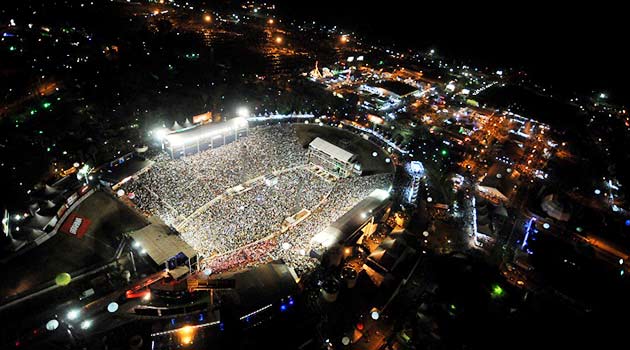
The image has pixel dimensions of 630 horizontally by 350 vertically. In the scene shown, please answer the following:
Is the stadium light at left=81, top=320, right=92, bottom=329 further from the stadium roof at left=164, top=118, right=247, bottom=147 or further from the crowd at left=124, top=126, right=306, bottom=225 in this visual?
the stadium roof at left=164, top=118, right=247, bottom=147

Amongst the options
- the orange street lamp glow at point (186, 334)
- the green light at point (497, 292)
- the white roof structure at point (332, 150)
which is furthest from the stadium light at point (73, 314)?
the green light at point (497, 292)

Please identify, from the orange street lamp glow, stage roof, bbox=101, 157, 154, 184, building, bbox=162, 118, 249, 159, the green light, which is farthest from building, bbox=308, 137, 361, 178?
the orange street lamp glow

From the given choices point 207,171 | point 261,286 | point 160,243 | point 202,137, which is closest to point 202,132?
point 202,137

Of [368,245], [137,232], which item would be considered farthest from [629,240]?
[137,232]

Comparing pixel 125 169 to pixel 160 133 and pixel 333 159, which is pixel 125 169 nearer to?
pixel 160 133

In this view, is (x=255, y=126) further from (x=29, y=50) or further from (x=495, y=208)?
(x=29, y=50)
